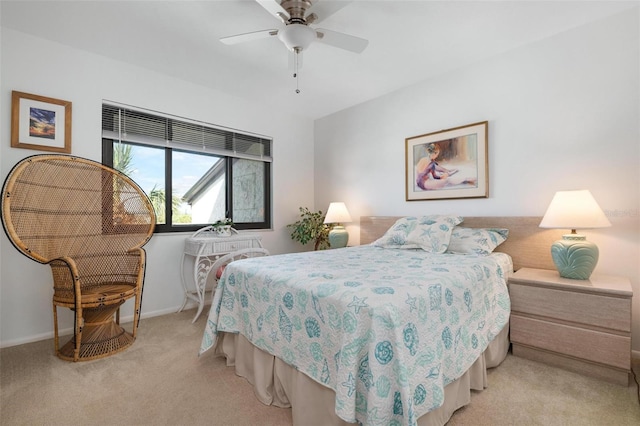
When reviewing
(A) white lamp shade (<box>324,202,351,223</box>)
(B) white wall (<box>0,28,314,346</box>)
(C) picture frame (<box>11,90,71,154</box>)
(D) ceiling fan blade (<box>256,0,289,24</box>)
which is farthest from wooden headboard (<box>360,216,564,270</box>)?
(C) picture frame (<box>11,90,71,154</box>)

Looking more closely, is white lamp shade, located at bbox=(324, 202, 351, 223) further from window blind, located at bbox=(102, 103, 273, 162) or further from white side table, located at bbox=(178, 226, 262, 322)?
window blind, located at bbox=(102, 103, 273, 162)

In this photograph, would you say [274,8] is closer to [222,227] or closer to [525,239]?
[222,227]

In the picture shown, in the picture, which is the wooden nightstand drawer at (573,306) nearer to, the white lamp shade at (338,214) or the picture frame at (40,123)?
the white lamp shade at (338,214)

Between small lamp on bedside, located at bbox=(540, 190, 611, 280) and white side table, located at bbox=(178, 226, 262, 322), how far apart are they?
276 cm

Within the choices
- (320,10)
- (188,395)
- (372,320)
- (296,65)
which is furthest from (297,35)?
(188,395)

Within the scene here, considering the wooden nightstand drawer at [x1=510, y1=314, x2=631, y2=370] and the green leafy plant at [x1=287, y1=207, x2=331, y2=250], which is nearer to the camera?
the wooden nightstand drawer at [x1=510, y1=314, x2=631, y2=370]

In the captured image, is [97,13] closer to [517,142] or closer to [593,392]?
[517,142]

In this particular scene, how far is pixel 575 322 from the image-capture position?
6.01ft

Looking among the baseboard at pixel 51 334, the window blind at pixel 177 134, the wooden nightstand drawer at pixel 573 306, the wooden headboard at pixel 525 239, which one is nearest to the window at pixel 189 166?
the window blind at pixel 177 134

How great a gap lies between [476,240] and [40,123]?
12.1ft

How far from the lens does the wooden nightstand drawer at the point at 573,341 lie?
5.55 ft

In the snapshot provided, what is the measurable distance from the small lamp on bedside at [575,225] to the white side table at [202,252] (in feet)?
9.05

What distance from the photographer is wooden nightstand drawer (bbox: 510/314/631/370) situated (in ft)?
5.55

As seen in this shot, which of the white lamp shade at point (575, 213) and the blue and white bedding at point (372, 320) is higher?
the white lamp shade at point (575, 213)
